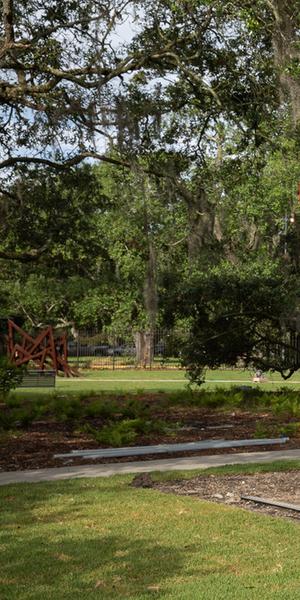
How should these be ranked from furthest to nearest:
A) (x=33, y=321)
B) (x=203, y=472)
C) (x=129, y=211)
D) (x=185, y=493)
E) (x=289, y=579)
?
(x=33, y=321)
(x=129, y=211)
(x=203, y=472)
(x=185, y=493)
(x=289, y=579)

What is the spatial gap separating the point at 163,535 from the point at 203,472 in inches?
116

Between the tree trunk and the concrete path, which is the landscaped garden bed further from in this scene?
the tree trunk

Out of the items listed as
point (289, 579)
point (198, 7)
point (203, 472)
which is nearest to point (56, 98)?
point (198, 7)

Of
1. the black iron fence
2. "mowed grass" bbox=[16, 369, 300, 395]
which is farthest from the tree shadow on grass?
the black iron fence

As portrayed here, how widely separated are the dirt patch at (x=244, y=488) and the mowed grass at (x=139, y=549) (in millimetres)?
312

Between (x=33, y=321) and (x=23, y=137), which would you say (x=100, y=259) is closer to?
(x=23, y=137)

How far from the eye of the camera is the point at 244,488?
7.99 metres

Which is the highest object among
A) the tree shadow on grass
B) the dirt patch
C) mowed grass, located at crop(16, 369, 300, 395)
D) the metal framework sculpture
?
the metal framework sculpture

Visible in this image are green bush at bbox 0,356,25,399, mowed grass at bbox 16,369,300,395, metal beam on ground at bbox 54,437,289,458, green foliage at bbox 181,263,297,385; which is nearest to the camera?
metal beam on ground at bbox 54,437,289,458

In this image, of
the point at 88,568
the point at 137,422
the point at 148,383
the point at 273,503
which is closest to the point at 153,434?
the point at 137,422

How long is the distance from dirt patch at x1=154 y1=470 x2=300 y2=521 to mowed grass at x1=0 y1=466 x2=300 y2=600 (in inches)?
12.3

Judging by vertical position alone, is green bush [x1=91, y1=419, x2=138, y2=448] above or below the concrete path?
above

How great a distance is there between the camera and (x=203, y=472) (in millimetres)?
8828

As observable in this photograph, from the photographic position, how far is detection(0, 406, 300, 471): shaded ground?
992 cm
